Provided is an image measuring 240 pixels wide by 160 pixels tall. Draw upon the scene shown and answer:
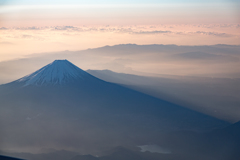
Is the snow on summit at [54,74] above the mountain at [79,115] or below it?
above

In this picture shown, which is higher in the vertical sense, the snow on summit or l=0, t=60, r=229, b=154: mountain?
the snow on summit

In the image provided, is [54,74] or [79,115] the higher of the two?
[54,74]

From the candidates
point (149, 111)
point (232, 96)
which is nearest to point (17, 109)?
point (149, 111)

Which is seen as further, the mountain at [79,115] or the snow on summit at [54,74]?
the snow on summit at [54,74]

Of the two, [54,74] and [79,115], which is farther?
[54,74]

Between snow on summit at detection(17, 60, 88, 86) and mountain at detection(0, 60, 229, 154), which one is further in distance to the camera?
snow on summit at detection(17, 60, 88, 86)

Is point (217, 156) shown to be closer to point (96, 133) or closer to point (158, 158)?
point (158, 158)
